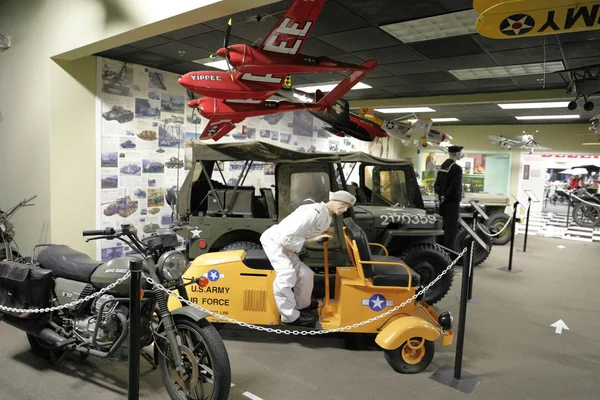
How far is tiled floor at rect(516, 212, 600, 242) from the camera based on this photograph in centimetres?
1074

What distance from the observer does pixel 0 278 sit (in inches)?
127

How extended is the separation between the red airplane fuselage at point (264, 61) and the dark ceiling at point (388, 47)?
0.46 feet

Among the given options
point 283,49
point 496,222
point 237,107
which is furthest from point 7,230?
point 496,222

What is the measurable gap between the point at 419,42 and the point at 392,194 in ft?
6.92

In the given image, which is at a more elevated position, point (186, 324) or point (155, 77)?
point (155, 77)

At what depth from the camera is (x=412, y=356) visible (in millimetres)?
3455

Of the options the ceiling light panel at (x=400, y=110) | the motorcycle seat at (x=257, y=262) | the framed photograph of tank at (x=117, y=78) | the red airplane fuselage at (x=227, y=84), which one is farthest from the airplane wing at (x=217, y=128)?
the ceiling light panel at (x=400, y=110)

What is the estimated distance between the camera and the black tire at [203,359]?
259 cm

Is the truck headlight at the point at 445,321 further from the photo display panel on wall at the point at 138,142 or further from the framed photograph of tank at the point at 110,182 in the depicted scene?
the framed photograph of tank at the point at 110,182

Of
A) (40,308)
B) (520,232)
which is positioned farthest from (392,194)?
(520,232)

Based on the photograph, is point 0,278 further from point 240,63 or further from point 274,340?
point 240,63

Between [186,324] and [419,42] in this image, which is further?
[419,42]

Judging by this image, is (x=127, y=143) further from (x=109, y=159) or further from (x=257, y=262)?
(x=257, y=262)

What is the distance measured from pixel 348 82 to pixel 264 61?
1303 mm
